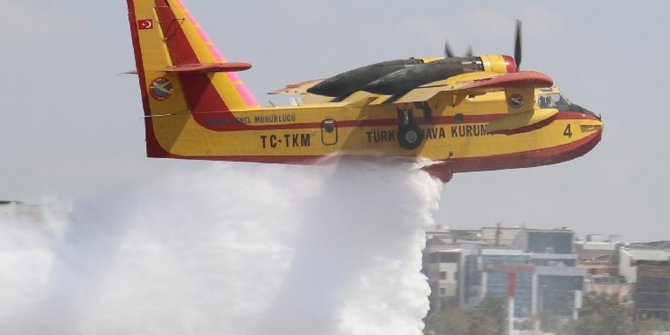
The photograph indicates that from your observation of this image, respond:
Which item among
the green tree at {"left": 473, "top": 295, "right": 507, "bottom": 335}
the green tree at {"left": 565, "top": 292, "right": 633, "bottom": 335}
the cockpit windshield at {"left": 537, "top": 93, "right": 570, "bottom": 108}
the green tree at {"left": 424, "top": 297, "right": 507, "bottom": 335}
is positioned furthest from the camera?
the green tree at {"left": 473, "top": 295, "right": 507, "bottom": 335}

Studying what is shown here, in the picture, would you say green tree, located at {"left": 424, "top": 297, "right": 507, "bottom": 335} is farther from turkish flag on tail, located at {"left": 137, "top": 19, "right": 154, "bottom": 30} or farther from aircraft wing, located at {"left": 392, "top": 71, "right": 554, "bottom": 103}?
turkish flag on tail, located at {"left": 137, "top": 19, "right": 154, "bottom": 30}

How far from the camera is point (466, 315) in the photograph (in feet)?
211

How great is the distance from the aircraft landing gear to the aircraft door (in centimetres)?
140

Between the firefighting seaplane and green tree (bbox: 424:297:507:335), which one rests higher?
the firefighting seaplane

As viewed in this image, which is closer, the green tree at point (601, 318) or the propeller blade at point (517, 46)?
the propeller blade at point (517, 46)

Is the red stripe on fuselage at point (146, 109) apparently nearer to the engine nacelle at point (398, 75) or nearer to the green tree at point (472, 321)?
the engine nacelle at point (398, 75)

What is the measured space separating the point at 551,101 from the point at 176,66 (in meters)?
8.29

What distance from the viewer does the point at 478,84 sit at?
31.2 meters

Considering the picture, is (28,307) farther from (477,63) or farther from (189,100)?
(477,63)

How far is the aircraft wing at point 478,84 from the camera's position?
103ft

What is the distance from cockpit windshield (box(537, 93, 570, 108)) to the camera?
109 ft

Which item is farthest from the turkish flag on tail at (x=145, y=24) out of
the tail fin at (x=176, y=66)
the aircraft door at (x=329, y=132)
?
the aircraft door at (x=329, y=132)

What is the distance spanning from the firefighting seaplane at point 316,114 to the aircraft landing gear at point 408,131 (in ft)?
0.07

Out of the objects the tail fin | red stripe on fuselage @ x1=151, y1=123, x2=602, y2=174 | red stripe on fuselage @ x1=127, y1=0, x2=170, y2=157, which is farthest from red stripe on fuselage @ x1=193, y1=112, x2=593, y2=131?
red stripe on fuselage @ x1=127, y1=0, x2=170, y2=157
